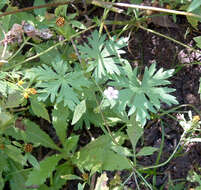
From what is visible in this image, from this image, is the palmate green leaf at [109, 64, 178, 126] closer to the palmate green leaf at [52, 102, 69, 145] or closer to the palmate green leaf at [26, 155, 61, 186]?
the palmate green leaf at [52, 102, 69, 145]

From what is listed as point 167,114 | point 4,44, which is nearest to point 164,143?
point 167,114

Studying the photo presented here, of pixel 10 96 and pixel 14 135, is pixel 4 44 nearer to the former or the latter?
pixel 10 96

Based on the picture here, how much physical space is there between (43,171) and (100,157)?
0.36m

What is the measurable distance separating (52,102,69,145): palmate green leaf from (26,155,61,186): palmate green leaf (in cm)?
13

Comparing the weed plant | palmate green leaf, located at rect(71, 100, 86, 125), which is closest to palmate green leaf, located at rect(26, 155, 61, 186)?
the weed plant

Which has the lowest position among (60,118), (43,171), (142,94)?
(43,171)

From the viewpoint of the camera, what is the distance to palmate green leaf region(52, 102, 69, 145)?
199 cm

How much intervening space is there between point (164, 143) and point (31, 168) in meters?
0.86

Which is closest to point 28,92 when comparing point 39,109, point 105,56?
point 39,109

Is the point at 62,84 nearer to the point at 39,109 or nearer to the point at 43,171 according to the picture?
the point at 39,109

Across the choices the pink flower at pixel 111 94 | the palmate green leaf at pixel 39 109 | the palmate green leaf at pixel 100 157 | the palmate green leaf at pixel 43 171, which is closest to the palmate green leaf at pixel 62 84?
the pink flower at pixel 111 94

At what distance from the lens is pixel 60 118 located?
6.65ft

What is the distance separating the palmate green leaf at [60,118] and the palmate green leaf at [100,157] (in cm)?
16

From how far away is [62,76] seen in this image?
1.72m
